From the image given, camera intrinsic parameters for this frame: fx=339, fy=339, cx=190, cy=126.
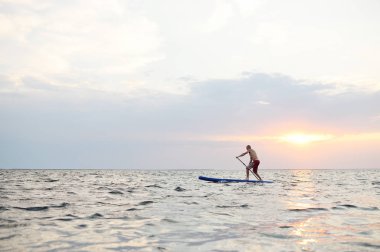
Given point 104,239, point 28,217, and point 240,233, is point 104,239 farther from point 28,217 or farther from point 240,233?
point 28,217

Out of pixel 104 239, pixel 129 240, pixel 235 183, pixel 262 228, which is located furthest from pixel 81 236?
pixel 235 183

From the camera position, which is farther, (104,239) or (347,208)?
(347,208)

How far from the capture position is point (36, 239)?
5.87 m

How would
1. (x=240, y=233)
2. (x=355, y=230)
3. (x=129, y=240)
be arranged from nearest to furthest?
(x=129, y=240) → (x=240, y=233) → (x=355, y=230)

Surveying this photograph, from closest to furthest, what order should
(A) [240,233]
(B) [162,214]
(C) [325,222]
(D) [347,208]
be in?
Answer: (A) [240,233], (C) [325,222], (B) [162,214], (D) [347,208]

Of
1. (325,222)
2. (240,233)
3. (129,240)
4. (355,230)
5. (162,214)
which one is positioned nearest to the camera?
(129,240)

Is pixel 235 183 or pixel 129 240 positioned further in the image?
pixel 235 183

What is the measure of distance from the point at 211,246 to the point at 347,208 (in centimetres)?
718

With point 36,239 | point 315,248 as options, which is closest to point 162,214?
point 36,239

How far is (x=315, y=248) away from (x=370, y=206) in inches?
288

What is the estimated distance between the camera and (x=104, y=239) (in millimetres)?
5891

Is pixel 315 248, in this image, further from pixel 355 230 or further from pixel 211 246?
pixel 355 230


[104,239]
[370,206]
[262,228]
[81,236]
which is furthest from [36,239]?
[370,206]

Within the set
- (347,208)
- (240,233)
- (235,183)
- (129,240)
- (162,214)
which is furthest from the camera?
(235,183)
